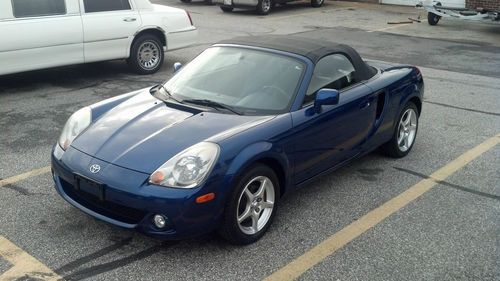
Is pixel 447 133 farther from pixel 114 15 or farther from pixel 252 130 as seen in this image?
pixel 114 15

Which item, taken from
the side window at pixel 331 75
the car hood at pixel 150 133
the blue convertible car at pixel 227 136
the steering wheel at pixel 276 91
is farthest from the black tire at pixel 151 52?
the steering wheel at pixel 276 91

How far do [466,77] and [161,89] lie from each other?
22.2 feet

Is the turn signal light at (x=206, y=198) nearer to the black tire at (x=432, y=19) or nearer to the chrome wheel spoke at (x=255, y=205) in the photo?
the chrome wheel spoke at (x=255, y=205)

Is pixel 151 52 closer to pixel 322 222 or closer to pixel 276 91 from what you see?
pixel 276 91

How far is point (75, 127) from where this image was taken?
4117 mm

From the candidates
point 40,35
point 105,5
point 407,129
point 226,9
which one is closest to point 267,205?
point 407,129

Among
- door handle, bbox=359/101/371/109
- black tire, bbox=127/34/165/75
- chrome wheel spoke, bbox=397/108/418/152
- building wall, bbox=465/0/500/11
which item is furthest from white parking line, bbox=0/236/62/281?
building wall, bbox=465/0/500/11

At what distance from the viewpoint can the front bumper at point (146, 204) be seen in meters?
3.29

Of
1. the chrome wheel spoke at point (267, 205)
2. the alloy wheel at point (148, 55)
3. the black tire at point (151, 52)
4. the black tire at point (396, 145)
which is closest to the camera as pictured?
the chrome wheel spoke at point (267, 205)

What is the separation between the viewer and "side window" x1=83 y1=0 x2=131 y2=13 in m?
8.10

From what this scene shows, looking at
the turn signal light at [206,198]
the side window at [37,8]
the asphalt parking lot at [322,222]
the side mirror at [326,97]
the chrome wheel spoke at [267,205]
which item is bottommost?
the asphalt parking lot at [322,222]

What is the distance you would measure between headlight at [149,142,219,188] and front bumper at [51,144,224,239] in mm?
49

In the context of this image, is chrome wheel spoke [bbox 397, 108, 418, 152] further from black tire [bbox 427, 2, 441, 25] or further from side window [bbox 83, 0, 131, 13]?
black tire [bbox 427, 2, 441, 25]

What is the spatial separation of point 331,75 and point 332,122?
19.3 inches
